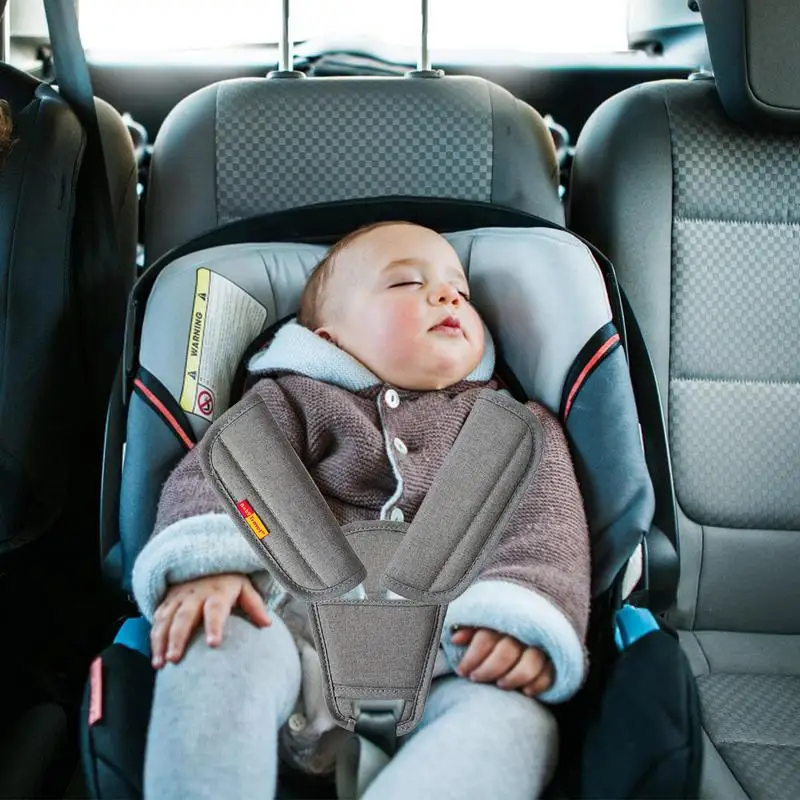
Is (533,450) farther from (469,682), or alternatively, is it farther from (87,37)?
(87,37)

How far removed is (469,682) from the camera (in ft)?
2.68

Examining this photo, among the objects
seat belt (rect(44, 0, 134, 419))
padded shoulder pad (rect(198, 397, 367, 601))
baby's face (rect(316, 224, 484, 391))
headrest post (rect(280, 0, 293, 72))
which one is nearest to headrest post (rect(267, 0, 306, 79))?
headrest post (rect(280, 0, 293, 72))

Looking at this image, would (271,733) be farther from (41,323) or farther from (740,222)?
(740,222)

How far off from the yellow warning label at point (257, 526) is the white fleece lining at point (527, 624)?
171 millimetres

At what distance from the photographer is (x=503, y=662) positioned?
0.81 metres

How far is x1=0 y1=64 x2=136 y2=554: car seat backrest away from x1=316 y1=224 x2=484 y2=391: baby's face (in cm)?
35

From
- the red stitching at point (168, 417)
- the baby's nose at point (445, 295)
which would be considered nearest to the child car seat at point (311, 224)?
the red stitching at point (168, 417)

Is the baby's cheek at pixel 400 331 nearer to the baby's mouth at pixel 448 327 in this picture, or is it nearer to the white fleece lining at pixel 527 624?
the baby's mouth at pixel 448 327

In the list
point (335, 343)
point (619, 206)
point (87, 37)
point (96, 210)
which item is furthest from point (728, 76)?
point (87, 37)

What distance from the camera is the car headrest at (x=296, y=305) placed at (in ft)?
3.53

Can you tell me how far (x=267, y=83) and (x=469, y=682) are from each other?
879mm

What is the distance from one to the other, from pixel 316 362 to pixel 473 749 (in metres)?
0.47

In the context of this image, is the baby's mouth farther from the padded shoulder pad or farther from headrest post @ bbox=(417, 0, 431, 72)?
headrest post @ bbox=(417, 0, 431, 72)

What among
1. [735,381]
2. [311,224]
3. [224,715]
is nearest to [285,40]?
[311,224]
